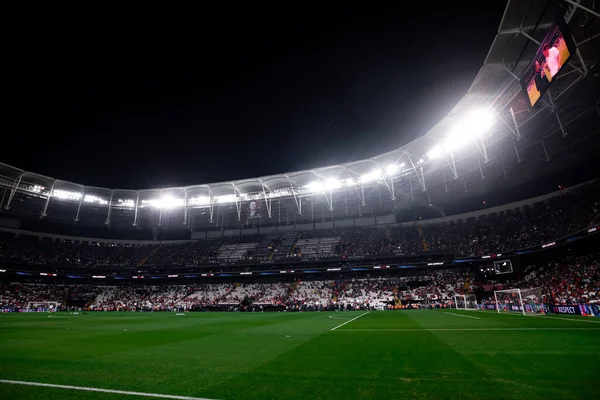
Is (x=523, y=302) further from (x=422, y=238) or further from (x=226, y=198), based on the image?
(x=226, y=198)

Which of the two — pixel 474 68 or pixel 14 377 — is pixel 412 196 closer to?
pixel 474 68

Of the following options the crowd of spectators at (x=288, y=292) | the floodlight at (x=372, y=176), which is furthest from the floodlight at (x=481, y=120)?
the crowd of spectators at (x=288, y=292)

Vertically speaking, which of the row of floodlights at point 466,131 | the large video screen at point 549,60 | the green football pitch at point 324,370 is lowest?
the green football pitch at point 324,370

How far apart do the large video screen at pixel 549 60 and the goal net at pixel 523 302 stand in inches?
600

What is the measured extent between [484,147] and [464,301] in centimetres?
1787

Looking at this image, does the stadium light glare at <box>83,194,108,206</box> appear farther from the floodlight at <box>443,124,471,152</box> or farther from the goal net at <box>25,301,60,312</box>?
the floodlight at <box>443,124,471,152</box>

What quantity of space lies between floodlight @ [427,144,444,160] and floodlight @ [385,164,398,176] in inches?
182

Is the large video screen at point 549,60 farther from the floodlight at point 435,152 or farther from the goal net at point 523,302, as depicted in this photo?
the floodlight at point 435,152

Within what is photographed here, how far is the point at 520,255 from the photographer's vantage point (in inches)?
1356

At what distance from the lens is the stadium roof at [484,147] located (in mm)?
15430

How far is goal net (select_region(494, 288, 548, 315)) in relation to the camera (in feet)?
70.6

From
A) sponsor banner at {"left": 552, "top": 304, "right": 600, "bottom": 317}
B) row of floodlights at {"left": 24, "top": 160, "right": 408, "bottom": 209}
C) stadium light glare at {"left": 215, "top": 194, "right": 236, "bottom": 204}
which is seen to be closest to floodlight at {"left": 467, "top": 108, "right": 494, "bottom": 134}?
row of floodlights at {"left": 24, "top": 160, "right": 408, "bottom": 209}

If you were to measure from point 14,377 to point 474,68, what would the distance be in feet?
88.7

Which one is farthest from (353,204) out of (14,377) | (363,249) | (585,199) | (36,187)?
(36,187)
